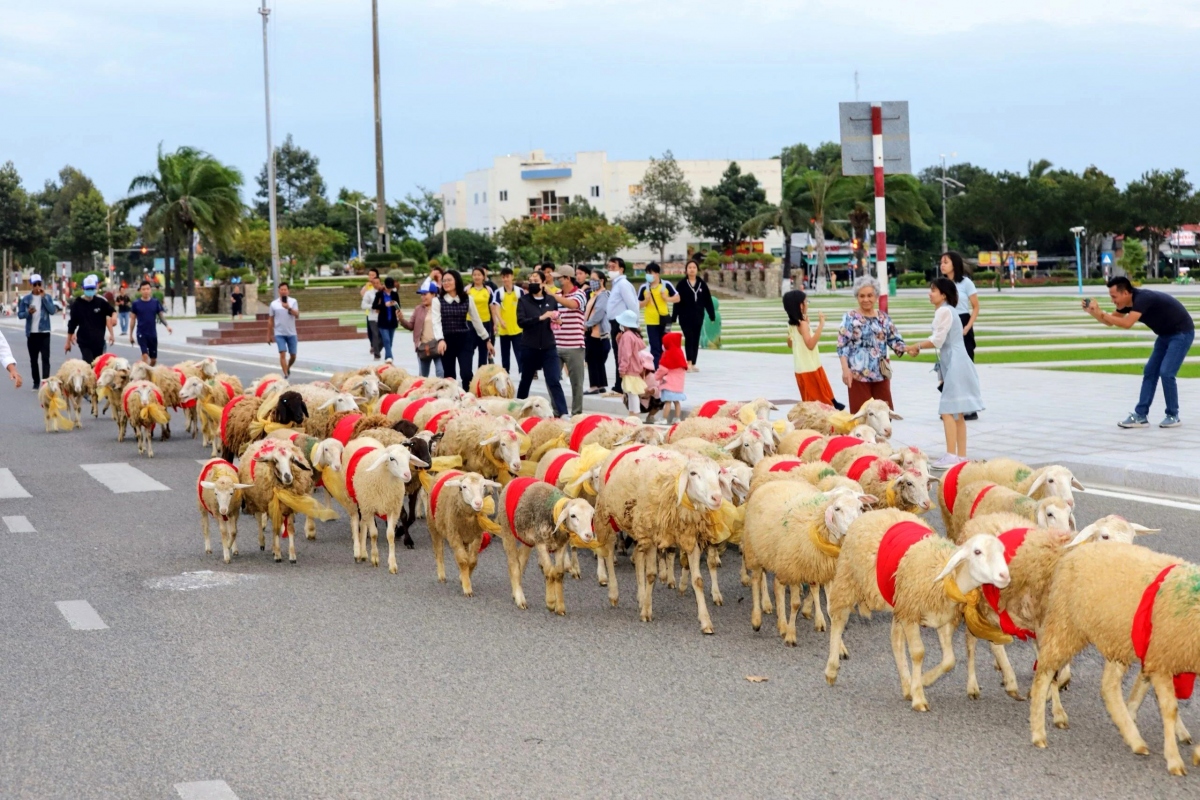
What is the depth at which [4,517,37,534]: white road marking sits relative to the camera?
1119 centimetres

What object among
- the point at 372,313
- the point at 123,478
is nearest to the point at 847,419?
the point at 123,478

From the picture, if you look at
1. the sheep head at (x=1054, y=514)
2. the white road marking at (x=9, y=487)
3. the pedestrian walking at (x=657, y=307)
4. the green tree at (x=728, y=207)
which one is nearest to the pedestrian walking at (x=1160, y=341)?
the sheep head at (x=1054, y=514)

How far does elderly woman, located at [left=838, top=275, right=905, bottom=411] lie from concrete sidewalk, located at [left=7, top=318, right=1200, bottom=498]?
3.33ft

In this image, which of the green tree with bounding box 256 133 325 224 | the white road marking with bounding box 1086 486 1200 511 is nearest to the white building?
the green tree with bounding box 256 133 325 224

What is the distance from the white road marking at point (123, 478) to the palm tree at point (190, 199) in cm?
5758

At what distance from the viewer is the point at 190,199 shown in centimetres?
7025

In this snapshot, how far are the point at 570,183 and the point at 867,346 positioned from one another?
12960 centimetres

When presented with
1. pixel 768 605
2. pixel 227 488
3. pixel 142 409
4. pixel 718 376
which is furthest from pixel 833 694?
pixel 718 376

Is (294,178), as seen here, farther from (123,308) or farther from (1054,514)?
(1054,514)

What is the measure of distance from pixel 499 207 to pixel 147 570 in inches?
5403

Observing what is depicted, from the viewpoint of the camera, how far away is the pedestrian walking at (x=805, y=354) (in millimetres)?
14117

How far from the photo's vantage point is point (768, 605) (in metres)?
8.30

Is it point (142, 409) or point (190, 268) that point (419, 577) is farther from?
point (190, 268)

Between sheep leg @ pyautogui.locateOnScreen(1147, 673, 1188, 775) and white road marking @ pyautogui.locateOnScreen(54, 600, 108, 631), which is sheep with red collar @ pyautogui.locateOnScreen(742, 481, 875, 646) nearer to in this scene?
sheep leg @ pyautogui.locateOnScreen(1147, 673, 1188, 775)
